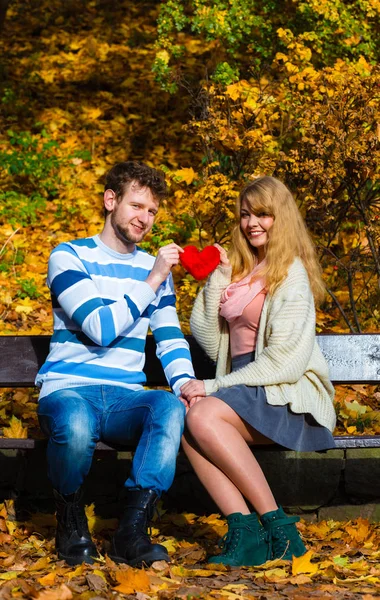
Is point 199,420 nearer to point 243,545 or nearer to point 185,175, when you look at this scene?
point 243,545

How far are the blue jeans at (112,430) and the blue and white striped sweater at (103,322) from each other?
128 millimetres

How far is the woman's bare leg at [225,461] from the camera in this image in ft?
11.6

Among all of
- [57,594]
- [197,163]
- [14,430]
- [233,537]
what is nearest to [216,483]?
[233,537]

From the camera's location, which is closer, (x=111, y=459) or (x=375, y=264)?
(x=111, y=459)

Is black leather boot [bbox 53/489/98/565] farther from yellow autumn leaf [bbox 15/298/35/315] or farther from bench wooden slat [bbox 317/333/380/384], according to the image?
yellow autumn leaf [bbox 15/298/35/315]

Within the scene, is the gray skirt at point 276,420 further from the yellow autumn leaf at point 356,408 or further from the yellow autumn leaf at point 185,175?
the yellow autumn leaf at point 185,175

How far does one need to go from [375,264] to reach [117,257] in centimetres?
233

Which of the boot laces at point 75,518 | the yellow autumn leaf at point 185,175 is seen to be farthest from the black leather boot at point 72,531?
the yellow autumn leaf at point 185,175

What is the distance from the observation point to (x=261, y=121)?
19.2ft

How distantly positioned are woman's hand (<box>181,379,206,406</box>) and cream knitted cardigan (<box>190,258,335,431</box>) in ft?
0.11

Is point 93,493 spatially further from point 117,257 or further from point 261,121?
point 261,121

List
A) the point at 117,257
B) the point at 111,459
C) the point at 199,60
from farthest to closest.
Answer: the point at 199,60, the point at 111,459, the point at 117,257

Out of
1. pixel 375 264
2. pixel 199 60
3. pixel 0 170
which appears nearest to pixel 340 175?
pixel 375 264

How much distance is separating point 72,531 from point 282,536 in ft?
2.80
